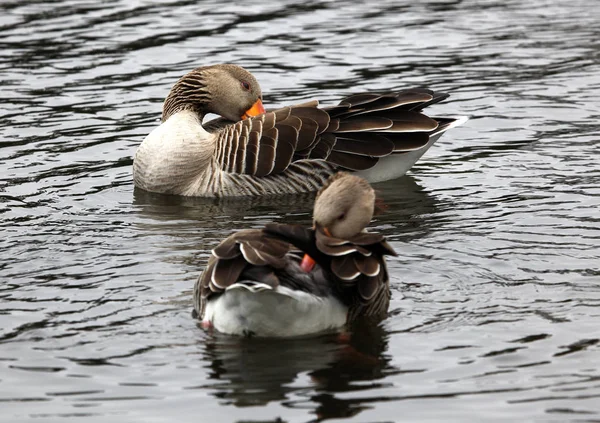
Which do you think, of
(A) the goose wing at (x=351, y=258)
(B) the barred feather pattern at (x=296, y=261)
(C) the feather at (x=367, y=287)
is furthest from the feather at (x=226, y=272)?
(C) the feather at (x=367, y=287)

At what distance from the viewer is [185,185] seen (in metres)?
12.9

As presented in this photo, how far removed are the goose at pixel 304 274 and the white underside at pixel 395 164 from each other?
184 inches

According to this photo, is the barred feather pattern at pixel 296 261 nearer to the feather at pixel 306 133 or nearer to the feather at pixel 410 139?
the feather at pixel 306 133

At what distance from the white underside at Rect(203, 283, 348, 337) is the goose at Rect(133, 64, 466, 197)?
4.53 meters

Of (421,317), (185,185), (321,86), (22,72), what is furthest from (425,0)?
(421,317)

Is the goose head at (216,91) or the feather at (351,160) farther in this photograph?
the goose head at (216,91)

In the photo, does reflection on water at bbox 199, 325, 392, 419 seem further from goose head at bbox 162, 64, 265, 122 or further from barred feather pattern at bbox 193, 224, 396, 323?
goose head at bbox 162, 64, 265, 122

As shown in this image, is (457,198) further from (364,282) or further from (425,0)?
(425,0)

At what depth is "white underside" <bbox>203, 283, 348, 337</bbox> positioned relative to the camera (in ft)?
24.8

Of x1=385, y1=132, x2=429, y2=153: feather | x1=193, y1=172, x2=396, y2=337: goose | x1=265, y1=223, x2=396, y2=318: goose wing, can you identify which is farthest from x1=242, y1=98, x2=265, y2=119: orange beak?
x1=265, y1=223, x2=396, y2=318: goose wing

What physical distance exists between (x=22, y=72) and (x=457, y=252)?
9.42 metres

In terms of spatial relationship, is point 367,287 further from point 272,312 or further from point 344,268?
point 272,312

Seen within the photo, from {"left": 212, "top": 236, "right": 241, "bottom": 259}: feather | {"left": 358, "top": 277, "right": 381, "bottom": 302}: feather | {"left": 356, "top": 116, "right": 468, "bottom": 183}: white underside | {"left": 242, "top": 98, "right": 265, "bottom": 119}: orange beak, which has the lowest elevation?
{"left": 356, "top": 116, "right": 468, "bottom": 183}: white underside

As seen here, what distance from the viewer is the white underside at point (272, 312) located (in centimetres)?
755
